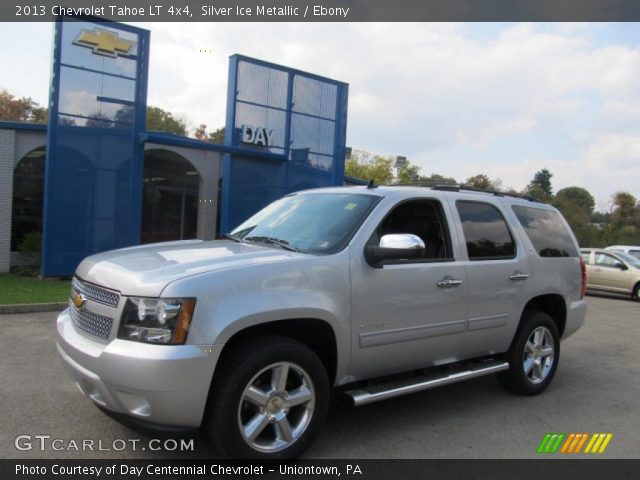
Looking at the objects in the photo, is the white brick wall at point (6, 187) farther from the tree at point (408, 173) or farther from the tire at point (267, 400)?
the tree at point (408, 173)

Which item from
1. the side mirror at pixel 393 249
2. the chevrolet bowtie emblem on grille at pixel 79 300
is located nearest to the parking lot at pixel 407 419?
the chevrolet bowtie emblem on grille at pixel 79 300

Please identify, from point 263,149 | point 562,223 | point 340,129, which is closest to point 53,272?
point 263,149

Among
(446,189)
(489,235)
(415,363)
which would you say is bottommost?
(415,363)

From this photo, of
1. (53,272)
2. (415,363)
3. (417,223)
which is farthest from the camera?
(53,272)

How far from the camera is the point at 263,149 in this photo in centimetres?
1570

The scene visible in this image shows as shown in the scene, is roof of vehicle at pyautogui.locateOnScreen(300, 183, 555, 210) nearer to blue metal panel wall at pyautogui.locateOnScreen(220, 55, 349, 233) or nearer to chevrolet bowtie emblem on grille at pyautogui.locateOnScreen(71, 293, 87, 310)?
chevrolet bowtie emblem on grille at pyautogui.locateOnScreen(71, 293, 87, 310)

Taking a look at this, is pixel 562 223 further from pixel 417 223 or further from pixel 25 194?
pixel 25 194

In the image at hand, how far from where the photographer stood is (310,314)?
345cm

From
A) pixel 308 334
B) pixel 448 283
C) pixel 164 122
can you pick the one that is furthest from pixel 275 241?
pixel 164 122

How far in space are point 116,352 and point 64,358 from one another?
771mm

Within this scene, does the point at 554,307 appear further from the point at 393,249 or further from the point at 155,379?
the point at 155,379

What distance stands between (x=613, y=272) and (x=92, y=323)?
1663 cm

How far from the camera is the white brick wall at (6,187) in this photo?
46.4 feet

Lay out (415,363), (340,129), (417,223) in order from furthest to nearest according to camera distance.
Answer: (340,129) → (417,223) → (415,363)
